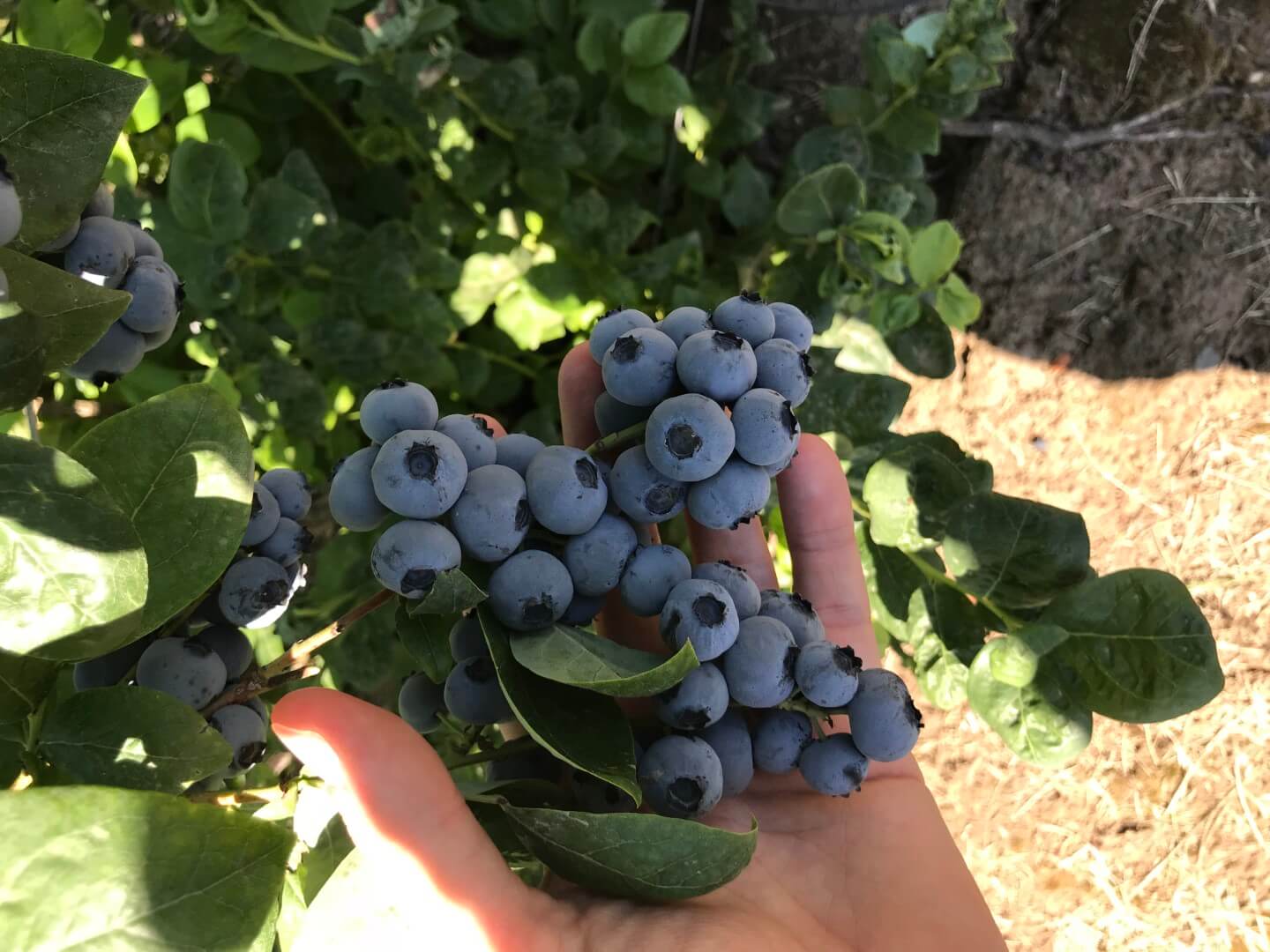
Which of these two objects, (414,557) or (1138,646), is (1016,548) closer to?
(1138,646)

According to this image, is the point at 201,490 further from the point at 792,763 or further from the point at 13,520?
the point at 792,763

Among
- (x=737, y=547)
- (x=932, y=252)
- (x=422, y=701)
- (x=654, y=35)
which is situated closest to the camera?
(x=422, y=701)

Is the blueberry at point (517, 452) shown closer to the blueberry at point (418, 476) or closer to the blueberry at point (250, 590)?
the blueberry at point (418, 476)

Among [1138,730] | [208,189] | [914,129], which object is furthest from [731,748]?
[1138,730]

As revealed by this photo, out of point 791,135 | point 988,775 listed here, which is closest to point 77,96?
point 791,135

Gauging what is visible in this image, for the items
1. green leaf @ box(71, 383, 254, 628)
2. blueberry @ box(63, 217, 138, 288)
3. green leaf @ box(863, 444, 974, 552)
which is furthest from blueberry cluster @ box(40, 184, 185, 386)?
green leaf @ box(863, 444, 974, 552)

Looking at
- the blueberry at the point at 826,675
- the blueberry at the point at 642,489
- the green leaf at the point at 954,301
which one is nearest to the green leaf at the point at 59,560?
the blueberry at the point at 642,489
